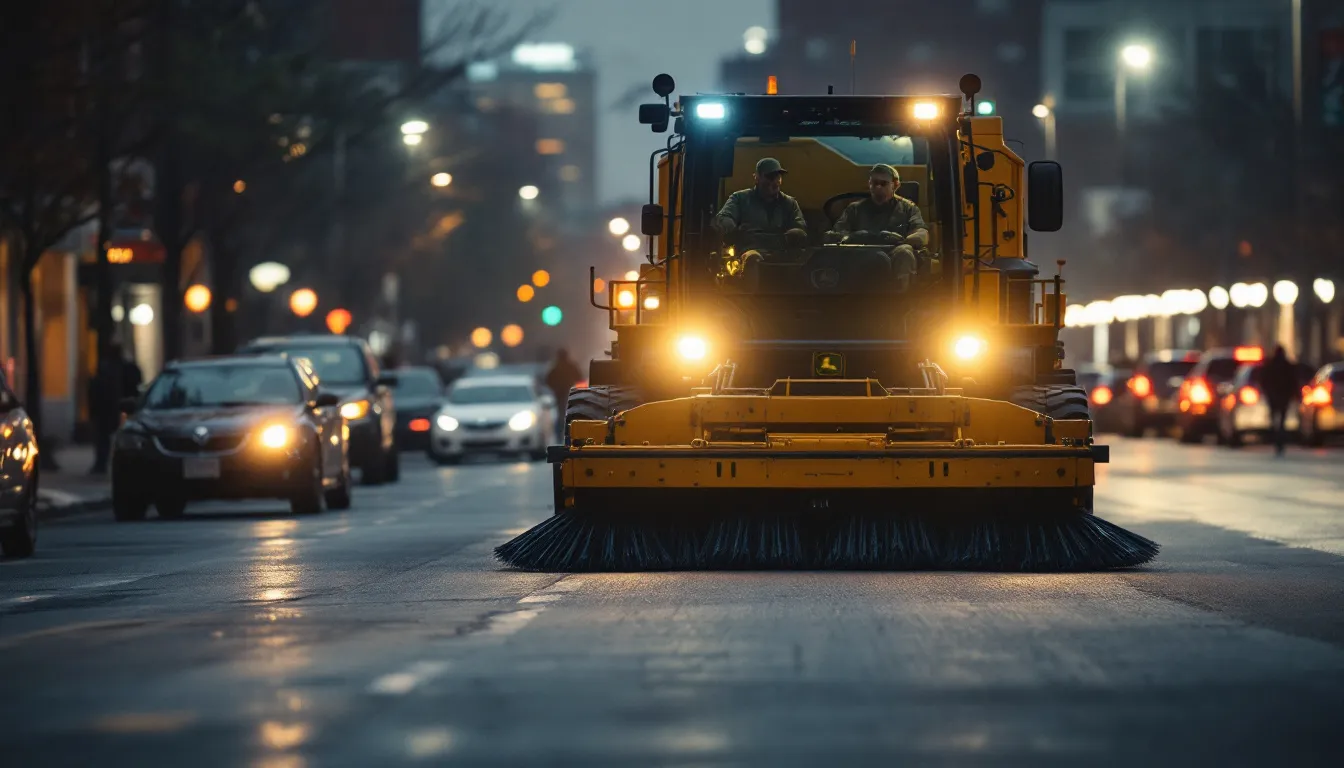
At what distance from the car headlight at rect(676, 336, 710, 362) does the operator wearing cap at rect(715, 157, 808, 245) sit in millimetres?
706

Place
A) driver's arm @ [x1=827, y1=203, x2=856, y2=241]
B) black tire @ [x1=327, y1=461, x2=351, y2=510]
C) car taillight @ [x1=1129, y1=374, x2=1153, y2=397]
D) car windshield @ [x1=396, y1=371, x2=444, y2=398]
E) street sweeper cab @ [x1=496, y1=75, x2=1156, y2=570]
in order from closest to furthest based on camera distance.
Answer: street sweeper cab @ [x1=496, y1=75, x2=1156, y2=570], driver's arm @ [x1=827, y1=203, x2=856, y2=241], black tire @ [x1=327, y1=461, x2=351, y2=510], car windshield @ [x1=396, y1=371, x2=444, y2=398], car taillight @ [x1=1129, y1=374, x2=1153, y2=397]

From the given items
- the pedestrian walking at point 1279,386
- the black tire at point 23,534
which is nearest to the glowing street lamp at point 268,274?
the pedestrian walking at point 1279,386

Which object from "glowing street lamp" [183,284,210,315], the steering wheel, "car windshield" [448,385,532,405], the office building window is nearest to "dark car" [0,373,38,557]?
the steering wheel

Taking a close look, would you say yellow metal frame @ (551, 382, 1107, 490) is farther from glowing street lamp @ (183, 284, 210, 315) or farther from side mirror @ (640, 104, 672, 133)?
glowing street lamp @ (183, 284, 210, 315)

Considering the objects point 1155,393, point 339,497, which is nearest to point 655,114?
point 339,497

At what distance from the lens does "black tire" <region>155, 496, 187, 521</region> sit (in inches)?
1092

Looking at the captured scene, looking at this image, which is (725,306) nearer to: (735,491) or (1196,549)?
(735,491)

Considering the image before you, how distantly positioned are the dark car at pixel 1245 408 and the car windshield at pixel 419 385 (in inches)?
541

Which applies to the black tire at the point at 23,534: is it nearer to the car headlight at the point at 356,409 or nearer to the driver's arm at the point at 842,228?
the driver's arm at the point at 842,228

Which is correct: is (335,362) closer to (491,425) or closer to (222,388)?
(222,388)

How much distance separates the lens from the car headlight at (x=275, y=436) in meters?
26.7

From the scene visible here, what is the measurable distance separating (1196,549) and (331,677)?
998cm

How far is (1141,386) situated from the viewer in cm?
5544

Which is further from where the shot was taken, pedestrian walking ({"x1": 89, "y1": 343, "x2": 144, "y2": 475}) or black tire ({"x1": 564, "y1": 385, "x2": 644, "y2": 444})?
pedestrian walking ({"x1": 89, "y1": 343, "x2": 144, "y2": 475})
